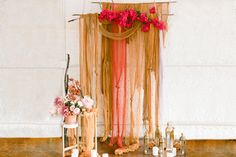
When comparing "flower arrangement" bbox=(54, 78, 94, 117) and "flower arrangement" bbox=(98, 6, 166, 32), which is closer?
"flower arrangement" bbox=(54, 78, 94, 117)

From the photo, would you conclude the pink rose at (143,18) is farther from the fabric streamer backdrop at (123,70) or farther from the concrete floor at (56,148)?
the concrete floor at (56,148)

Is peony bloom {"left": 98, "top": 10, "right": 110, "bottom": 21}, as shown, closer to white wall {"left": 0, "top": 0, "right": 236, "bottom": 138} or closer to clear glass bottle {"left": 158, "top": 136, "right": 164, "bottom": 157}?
white wall {"left": 0, "top": 0, "right": 236, "bottom": 138}

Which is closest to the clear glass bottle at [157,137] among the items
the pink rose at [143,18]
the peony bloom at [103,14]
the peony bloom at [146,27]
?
the peony bloom at [146,27]

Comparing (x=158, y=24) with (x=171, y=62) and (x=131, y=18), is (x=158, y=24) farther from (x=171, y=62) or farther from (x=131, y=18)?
(x=171, y=62)

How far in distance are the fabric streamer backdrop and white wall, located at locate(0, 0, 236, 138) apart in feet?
0.77

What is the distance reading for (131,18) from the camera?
4.39 metres

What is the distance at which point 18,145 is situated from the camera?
15.9 feet

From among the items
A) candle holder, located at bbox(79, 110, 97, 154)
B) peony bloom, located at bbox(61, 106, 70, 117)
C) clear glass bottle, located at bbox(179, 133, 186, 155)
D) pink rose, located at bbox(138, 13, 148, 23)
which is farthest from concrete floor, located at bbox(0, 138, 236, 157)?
pink rose, located at bbox(138, 13, 148, 23)

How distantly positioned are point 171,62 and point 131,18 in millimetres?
861

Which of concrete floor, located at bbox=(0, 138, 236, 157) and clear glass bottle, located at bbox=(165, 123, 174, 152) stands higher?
clear glass bottle, located at bbox=(165, 123, 174, 152)

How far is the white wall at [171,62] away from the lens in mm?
4738

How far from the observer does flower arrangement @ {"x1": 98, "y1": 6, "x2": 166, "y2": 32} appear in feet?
14.3

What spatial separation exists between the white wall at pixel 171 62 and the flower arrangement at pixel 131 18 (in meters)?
0.40

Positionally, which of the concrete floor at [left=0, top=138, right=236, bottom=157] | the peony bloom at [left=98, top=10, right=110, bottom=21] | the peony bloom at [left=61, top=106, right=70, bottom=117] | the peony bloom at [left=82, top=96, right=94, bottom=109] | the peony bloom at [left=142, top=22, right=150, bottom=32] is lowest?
the concrete floor at [left=0, top=138, right=236, bottom=157]
